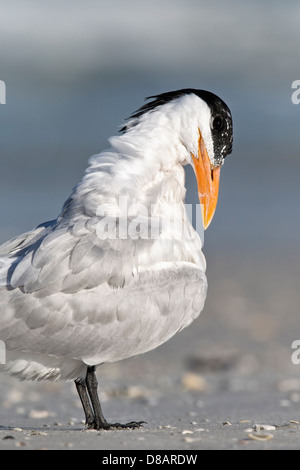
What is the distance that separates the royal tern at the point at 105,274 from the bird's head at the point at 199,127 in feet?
0.17

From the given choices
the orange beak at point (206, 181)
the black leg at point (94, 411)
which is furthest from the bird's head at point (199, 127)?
the black leg at point (94, 411)

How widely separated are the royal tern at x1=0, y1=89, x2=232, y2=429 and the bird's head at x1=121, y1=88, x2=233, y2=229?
0.05m

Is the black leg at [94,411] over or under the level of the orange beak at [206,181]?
under

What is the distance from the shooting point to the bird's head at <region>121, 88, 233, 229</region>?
5578mm

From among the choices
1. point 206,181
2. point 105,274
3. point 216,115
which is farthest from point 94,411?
point 216,115

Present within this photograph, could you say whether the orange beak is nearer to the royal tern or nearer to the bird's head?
the bird's head

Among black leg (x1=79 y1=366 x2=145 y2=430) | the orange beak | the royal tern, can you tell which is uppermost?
the orange beak

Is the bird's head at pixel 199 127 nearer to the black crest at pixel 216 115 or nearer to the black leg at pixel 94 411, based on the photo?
the black crest at pixel 216 115

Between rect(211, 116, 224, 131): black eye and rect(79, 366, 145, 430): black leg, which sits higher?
rect(211, 116, 224, 131): black eye

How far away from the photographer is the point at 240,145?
83.4 ft

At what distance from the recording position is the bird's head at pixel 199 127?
5.58m

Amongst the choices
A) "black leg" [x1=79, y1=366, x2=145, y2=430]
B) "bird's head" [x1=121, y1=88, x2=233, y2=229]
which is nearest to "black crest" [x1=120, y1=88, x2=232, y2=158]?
"bird's head" [x1=121, y1=88, x2=233, y2=229]

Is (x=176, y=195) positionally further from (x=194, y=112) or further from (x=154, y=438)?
(x=154, y=438)

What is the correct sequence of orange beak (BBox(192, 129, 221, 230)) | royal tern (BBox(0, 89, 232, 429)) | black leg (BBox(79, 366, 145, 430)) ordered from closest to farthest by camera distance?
1. royal tern (BBox(0, 89, 232, 429))
2. black leg (BBox(79, 366, 145, 430))
3. orange beak (BBox(192, 129, 221, 230))
